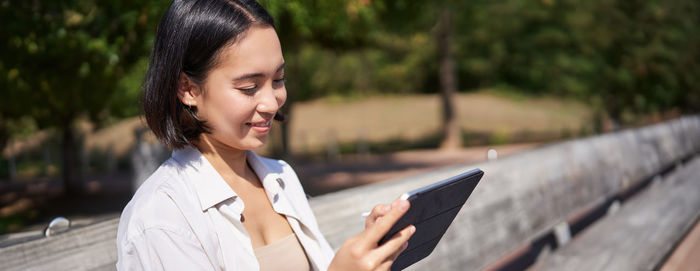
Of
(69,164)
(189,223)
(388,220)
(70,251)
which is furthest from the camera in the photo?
(69,164)

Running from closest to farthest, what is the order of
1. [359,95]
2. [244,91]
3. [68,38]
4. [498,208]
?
[244,91] → [498,208] → [68,38] → [359,95]

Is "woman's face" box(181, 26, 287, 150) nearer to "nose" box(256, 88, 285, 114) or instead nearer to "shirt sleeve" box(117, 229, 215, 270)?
"nose" box(256, 88, 285, 114)

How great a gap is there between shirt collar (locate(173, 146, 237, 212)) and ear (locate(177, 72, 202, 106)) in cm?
13

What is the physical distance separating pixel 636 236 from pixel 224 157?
317 centimetres

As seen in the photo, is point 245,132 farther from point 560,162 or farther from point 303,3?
point 303,3

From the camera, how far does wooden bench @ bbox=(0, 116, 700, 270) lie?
1.76 meters

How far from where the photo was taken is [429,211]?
1496 mm

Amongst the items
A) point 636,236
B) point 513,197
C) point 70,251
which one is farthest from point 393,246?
point 636,236

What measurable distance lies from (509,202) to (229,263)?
7.15 feet

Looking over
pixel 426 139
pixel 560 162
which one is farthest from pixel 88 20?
pixel 426 139

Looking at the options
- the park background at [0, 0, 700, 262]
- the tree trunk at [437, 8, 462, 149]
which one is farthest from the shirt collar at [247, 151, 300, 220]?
the tree trunk at [437, 8, 462, 149]

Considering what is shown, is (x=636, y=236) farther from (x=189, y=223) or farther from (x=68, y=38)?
(x=68, y=38)

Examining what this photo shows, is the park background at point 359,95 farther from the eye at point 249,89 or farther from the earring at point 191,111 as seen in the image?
the eye at point 249,89

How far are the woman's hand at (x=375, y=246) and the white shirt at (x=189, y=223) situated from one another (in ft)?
1.00
